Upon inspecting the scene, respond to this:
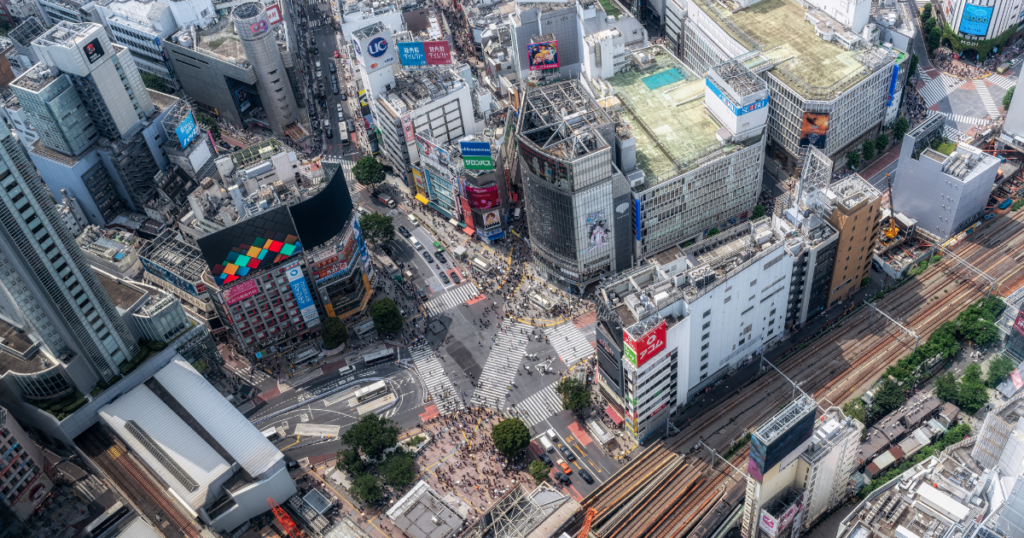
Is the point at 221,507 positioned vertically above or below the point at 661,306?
below

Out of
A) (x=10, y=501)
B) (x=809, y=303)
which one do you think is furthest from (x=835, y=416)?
(x=10, y=501)

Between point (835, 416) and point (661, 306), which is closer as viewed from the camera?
point (835, 416)

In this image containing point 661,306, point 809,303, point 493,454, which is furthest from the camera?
point 809,303

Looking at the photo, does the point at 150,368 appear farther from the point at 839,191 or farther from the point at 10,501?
the point at 839,191

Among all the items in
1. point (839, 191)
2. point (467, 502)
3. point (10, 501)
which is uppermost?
point (839, 191)

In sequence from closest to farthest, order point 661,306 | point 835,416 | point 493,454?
point 835,416 → point 661,306 → point 493,454

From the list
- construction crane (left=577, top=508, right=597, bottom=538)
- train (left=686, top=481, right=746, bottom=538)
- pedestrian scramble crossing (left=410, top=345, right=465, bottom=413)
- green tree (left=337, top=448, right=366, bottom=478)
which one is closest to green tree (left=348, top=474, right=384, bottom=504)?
green tree (left=337, top=448, right=366, bottom=478)

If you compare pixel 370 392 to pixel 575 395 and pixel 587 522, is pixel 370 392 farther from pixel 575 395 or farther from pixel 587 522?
pixel 587 522
